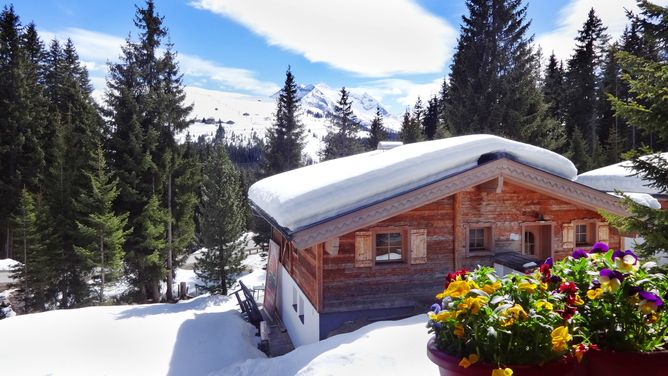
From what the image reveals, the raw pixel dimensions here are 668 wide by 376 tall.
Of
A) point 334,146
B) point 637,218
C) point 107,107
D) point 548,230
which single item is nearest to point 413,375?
point 637,218

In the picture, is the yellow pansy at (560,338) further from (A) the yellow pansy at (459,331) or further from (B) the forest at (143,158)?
(B) the forest at (143,158)

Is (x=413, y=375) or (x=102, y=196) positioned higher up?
(x=102, y=196)

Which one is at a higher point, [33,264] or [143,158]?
[143,158]

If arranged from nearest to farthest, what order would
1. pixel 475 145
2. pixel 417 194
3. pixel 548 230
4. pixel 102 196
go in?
1. pixel 417 194
2. pixel 475 145
3. pixel 548 230
4. pixel 102 196

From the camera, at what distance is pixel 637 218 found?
22.6ft

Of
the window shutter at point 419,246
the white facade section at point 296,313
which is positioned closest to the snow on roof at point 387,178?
the window shutter at point 419,246

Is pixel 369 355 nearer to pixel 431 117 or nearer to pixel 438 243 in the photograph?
pixel 438 243

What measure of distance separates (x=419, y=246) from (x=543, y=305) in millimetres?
8016

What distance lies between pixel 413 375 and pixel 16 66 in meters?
39.6

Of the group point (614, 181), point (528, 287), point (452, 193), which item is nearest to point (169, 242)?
point (452, 193)

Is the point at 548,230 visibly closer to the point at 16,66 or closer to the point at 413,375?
the point at 413,375

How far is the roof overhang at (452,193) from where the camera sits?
9320mm

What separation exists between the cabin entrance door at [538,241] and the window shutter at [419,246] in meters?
3.16

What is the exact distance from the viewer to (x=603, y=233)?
1229 cm
